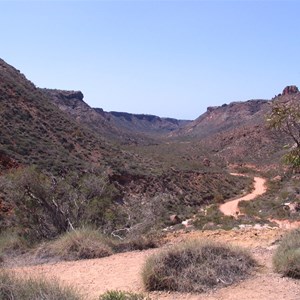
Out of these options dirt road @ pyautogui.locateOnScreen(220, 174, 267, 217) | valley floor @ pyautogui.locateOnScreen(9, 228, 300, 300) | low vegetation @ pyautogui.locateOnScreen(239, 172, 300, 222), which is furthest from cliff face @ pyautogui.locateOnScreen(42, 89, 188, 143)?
valley floor @ pyautogui.locateOnScreen(9, 228, 300, 300)

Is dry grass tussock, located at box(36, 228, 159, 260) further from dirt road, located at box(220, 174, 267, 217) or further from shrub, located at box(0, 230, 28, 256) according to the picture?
dirt road, located at box(220, 174, 267, 217)

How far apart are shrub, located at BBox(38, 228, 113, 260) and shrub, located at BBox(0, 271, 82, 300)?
15.0 ft

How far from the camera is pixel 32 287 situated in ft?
17.6

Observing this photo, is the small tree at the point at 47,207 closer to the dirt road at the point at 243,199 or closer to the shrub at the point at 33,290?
the shrub at the point at 33,290

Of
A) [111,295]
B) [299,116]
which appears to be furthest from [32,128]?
[111,295]

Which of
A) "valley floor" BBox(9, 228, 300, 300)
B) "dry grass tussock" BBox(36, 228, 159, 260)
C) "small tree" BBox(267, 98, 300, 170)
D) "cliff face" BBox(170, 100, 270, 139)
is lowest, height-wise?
"valley floor" BBox(9, 228, 300, 300)

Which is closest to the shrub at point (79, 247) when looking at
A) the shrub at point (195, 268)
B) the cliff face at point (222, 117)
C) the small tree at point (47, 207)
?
the small tree at point (47, 207)

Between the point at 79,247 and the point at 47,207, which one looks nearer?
the point at 79,247

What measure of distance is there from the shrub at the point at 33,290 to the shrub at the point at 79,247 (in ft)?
15.0

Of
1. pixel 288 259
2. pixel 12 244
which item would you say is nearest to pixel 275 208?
pixel 12 244

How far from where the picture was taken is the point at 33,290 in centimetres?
530

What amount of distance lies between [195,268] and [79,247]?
3.62 m

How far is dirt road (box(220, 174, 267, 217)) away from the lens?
94.2 feet

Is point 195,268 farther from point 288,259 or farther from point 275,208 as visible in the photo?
point 275,208
